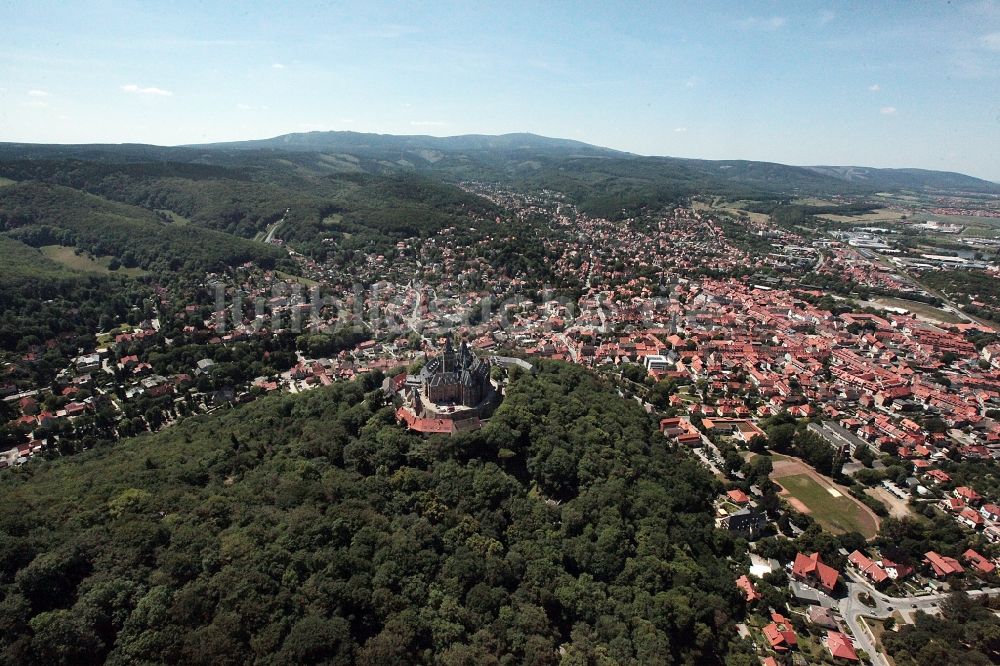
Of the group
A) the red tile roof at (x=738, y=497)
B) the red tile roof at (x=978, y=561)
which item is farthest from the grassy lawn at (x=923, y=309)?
the red tile roof at (x=738, y=497)

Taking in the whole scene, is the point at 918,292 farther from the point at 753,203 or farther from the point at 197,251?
the point at 197,251

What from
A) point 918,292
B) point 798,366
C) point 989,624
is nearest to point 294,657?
point 989,624

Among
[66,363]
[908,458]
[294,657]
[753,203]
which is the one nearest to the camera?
[294,657]

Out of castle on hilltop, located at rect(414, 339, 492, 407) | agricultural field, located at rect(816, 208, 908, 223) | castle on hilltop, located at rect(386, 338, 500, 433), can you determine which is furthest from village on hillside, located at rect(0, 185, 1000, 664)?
agricultural field, located at rect(816, 208, 908, 223)

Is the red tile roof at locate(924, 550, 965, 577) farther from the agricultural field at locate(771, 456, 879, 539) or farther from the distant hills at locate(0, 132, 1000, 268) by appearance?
the distant hills at locate(0, 132, 1000, 268)

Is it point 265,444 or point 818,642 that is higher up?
point 265,444

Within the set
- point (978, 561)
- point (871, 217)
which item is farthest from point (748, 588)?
point (871, 217)

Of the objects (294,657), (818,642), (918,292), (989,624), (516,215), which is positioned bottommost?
(818,642)

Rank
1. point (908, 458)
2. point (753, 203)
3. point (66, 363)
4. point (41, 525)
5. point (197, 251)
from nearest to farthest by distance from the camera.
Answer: point (41, 525), point (908, 458), point (66, 363), point (197, 251), point (753, 203)
